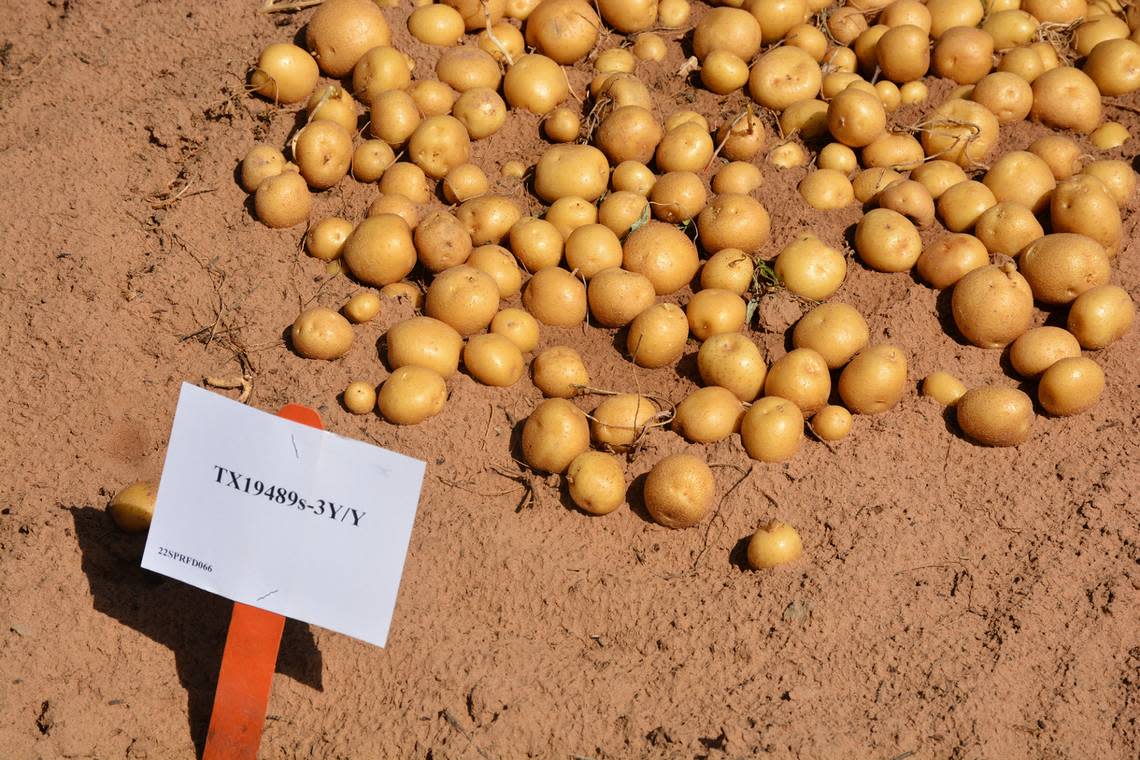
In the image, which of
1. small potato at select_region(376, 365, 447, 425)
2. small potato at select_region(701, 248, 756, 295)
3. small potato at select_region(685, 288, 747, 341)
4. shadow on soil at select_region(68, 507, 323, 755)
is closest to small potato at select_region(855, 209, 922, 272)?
small potato at select_region(701, 248, 756, 295)

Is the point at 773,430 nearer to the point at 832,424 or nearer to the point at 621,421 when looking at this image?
the point at 832,424

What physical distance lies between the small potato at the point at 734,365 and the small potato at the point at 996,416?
78cm

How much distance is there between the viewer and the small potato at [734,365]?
375 cm

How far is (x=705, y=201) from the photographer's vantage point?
14.7ft

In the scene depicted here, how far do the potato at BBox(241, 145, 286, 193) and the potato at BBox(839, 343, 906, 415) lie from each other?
271cm

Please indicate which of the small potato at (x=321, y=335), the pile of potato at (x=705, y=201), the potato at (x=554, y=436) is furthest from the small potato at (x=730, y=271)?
the small potato at (x=321, y=335)

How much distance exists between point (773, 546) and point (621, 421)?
73cm

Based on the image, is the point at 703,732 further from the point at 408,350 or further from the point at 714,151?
the point at 714,151

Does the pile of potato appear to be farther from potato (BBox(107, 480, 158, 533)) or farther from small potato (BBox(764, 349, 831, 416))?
potato (BBox(107, 480, 158, 533))

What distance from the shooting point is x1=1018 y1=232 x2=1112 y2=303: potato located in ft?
12.7

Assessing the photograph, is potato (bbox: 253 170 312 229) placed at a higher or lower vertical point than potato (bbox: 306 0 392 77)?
lower

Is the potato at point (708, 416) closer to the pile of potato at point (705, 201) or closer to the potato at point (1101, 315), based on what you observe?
the pile of potato at point (705, 201)

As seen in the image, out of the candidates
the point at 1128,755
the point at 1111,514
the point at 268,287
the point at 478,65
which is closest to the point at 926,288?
the point at 1111,514

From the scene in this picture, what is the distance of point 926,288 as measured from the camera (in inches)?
165
